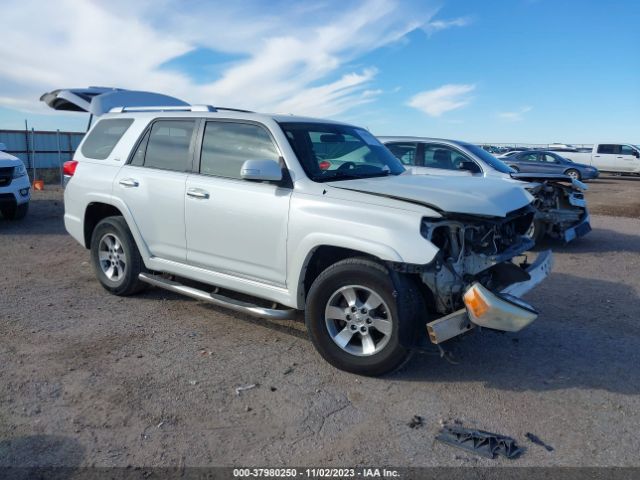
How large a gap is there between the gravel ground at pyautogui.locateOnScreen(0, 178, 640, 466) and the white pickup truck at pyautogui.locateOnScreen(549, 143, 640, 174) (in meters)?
27.1

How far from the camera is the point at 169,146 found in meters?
5.40

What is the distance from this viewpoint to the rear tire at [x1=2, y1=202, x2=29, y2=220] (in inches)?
428

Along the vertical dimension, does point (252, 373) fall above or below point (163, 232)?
below

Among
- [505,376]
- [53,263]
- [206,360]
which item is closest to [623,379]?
[505,376]

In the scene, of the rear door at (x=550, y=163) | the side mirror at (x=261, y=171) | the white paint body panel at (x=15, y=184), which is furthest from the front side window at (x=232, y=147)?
the rear door at (x=550, y=163)

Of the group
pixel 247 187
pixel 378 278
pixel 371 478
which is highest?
pixel 247 187

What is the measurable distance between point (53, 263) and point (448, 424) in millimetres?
6128

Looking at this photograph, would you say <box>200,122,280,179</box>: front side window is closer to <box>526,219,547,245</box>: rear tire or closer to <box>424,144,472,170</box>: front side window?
<box>424,144,472,170</box>: front side window

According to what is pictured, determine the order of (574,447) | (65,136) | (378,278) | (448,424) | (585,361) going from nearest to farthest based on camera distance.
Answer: (574,447), (448,424), (378,278), (585,361), (65,136)

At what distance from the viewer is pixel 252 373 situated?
418cm

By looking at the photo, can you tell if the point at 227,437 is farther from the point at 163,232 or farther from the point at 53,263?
the point at 53,263

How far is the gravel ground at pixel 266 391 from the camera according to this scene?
3.18 m

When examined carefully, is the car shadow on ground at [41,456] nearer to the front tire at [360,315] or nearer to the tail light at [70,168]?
the front tire at [360,315]

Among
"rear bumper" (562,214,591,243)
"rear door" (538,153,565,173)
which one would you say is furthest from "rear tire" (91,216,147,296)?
"rear door" (538,153,565,173)
